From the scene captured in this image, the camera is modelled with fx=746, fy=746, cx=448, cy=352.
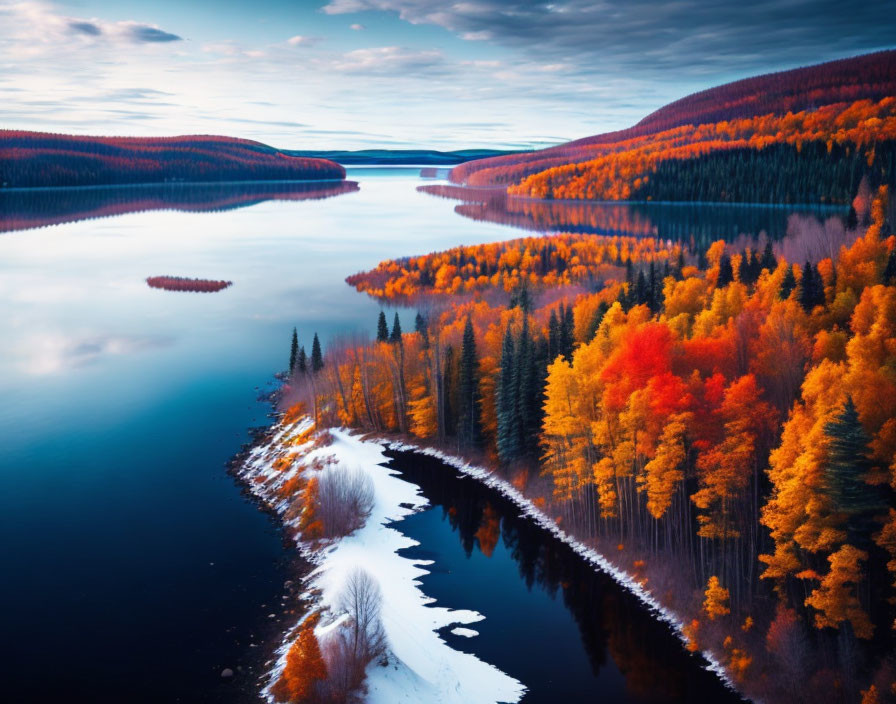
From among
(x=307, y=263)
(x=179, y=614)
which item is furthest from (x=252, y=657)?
(x=307, y=263)

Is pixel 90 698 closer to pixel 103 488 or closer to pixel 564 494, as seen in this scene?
pixel 103 488

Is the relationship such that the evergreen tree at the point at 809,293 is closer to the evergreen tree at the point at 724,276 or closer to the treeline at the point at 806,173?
the evergreen tree at the point at 724,276

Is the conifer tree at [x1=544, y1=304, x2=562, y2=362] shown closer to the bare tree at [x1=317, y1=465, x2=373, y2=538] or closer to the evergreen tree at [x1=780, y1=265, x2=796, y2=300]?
the bare tree at [x1=317, y1=465, x2=373, y2=538]

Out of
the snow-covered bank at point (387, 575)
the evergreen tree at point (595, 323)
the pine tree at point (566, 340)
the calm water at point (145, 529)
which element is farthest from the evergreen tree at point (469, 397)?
the calm water at point (145, 529)

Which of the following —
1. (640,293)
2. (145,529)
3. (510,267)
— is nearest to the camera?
(145,529)

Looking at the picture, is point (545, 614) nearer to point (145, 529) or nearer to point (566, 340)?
point (566, 340)

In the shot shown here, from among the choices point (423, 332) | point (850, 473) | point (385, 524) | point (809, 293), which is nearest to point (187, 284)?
point (423, 332)
